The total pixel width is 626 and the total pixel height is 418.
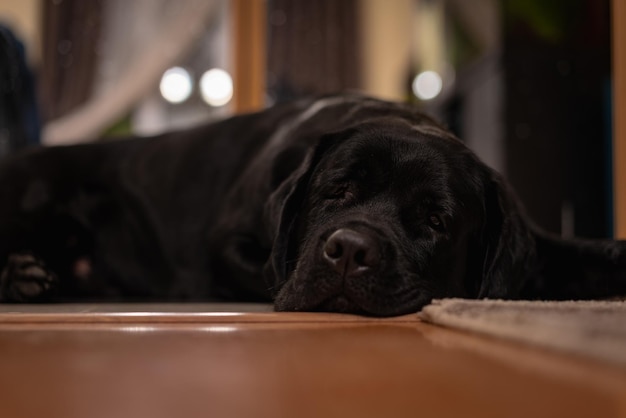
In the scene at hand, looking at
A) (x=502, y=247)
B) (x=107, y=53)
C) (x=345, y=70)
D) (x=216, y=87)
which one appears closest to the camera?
A: (x=502, y=247)

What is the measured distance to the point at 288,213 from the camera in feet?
5.64

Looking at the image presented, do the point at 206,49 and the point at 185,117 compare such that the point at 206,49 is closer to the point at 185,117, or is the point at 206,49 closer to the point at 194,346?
the point at 185,117

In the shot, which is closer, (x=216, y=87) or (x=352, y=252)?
(x=352, y=252)

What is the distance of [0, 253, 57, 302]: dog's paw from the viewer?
1985mm

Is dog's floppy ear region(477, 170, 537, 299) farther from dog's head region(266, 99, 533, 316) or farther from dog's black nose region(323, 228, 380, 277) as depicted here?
dog's black nose region(323, 228, 380, 277)

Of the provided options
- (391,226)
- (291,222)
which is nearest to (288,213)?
(291,222)

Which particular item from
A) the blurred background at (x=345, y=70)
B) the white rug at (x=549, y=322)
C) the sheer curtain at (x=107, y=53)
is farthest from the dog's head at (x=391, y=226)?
the sheer curtain at (x=107, y=53)

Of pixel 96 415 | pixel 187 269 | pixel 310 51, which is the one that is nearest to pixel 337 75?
pixel 310 51

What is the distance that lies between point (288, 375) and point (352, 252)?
1.91 ft

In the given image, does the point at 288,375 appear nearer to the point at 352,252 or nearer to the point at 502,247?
the point at 352,252

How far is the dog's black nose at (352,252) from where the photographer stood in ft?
4.47

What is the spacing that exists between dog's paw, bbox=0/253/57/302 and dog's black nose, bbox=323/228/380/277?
3.31 feet

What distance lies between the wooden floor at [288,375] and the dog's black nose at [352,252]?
22 cm

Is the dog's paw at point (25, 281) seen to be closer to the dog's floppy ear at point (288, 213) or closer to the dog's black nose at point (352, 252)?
the dog's floppy ear at point (288, 213)
